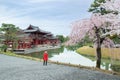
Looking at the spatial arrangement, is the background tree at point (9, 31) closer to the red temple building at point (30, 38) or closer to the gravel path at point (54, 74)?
the red temple building at point (30, 38)

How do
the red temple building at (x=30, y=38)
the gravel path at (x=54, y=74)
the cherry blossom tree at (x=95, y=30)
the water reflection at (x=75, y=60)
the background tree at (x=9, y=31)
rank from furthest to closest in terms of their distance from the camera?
the red temple building at (x=30, y=38) < the background tree at (x=9, y=31) < the water reflection at (x=75, y=60) < the cherry blossom tree at (x=95, y=30) < the gravel path at (x=54, y=74)

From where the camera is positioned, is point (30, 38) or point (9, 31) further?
point (30, 38)

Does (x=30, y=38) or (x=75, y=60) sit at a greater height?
(x=30, y=38)

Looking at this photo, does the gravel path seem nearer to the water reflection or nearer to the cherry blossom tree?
the cherry blossom tree

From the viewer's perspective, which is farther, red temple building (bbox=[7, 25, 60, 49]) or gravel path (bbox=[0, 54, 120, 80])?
red temple building (bbox=[7, 25, 60, 49])

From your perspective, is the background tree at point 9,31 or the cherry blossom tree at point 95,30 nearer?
the cherry blossom tree at point 95,30

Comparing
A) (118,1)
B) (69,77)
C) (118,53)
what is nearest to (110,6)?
(118,1)

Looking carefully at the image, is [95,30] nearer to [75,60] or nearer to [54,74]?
[54,74]

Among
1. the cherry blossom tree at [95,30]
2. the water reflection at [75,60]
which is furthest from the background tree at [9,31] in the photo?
the cherry blossom tree at [95,30]

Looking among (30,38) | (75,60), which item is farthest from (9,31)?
(75,60)

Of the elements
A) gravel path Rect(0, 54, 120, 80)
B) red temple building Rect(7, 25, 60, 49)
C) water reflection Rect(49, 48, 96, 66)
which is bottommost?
water reflection Rect(49, 48, 96, 66)

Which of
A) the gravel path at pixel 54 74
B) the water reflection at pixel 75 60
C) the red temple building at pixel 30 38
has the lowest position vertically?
the water reflection at pixel 75 60

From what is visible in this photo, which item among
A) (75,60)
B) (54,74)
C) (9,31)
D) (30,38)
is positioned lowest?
(75,60)

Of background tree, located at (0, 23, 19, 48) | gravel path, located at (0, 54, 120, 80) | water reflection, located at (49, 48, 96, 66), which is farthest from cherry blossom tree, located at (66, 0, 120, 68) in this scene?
background tree, located at (0, 23, 19, 48)
